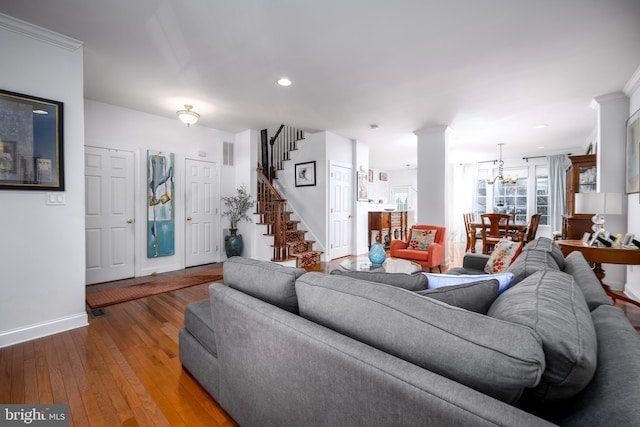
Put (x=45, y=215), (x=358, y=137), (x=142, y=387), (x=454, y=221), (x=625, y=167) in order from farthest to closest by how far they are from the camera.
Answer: (x=454, y=221)
(x=358, y=137)
(x=625, y=167)
(x=45, y=215)
(x=142, y=387)

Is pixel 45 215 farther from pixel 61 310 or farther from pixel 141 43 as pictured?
pixel 141 43

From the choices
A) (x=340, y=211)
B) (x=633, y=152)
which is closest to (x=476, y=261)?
(x=633, y=152)

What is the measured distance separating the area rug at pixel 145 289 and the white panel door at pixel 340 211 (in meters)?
2.41

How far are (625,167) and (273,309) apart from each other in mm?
4840

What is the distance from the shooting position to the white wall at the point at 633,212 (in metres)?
3.29

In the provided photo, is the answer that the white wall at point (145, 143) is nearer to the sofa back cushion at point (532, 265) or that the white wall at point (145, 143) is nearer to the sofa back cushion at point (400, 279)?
the sofa back cushion at point (400, 279)

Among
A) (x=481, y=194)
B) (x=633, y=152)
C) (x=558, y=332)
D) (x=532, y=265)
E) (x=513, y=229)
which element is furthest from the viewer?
(x=481, y=194)

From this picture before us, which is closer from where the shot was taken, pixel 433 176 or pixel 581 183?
pixel 581 183

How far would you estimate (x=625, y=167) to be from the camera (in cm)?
367

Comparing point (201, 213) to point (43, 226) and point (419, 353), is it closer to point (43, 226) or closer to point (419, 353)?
point (43, 226)

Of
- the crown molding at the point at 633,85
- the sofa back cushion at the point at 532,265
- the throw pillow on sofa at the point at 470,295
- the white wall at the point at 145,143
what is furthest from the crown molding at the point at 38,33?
the crown molding at the point at 633,85

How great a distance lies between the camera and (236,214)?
5.57 m

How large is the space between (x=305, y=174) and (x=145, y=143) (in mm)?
2914

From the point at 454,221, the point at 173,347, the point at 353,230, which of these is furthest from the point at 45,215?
the point at 454,221
